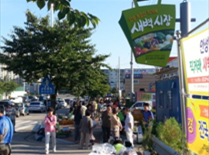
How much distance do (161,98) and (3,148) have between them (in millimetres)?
9786

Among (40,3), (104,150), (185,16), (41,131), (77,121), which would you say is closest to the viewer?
(40,3)

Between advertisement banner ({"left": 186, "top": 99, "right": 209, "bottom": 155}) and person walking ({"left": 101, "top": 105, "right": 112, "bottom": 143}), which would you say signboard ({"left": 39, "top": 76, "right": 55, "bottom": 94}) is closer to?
person walking ({"left": 101, "top": 105, "right": 112, "bottom": 143})

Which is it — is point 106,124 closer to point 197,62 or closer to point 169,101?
point 169,101

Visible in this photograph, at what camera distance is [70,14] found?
5.73 metres

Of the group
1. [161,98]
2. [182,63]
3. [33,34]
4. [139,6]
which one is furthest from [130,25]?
[33,34]

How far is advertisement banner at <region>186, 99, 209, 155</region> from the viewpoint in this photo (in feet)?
16.4

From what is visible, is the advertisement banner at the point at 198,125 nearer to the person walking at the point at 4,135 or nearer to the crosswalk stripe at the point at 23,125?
the person walking at the point at 4,135

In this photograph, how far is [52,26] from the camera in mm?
18438

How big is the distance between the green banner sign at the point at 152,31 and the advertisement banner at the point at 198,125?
199cm

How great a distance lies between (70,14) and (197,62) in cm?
226

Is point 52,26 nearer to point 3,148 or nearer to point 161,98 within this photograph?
point 161,98

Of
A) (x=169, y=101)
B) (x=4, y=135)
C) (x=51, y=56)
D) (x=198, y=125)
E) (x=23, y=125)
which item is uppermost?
(x=51, y=56)

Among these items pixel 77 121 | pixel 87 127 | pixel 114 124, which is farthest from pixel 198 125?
pixel 77 121

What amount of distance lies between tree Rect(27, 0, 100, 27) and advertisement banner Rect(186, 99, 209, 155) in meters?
2.18
